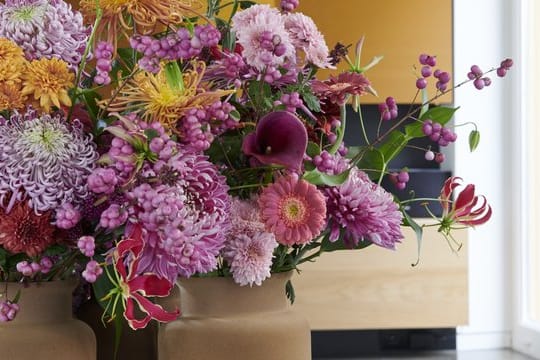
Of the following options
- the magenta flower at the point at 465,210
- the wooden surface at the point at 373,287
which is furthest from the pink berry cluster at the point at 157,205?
the wooden surface at the point at 373,287

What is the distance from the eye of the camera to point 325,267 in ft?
8.73

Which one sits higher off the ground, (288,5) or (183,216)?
(288,5)

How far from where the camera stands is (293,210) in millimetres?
487

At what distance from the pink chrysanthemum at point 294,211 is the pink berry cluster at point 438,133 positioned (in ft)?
0.33

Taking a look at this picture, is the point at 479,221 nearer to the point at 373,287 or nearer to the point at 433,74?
the point at 433,74

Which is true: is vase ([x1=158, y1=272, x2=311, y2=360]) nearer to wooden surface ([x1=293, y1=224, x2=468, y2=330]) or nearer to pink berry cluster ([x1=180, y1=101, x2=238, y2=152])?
pink berry cluster ([x1=180, y1=101, x2=238, y2=152])

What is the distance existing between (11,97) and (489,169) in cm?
250

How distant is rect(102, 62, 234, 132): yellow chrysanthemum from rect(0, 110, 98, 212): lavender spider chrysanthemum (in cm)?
4

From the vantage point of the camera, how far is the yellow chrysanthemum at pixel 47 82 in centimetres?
47

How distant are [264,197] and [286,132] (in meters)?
0.04

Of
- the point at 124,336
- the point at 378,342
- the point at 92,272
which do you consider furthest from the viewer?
the point at 378,342

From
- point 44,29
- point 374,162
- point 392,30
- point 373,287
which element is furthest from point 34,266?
point 392,30

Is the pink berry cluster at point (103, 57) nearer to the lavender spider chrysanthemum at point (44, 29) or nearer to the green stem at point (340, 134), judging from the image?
the lavender spider chrysanthemum at point (44, 29)

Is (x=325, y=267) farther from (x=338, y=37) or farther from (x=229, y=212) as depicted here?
(x=229, y=212)
